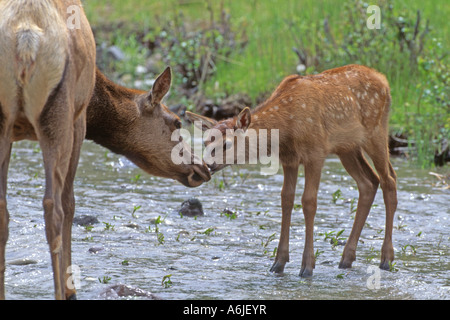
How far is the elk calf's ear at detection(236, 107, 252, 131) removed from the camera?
22.4ft

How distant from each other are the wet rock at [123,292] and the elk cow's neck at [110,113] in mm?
1561

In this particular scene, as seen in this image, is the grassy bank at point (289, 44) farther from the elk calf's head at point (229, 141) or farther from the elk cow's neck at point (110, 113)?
the elk cow's neck at point (110, 113)

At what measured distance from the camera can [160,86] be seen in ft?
22.1

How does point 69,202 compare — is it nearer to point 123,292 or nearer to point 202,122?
point 123,292

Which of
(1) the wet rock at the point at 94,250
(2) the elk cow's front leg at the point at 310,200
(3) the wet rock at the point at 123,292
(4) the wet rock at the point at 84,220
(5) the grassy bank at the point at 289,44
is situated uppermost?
(5) the grassy bank at the point at 289,44

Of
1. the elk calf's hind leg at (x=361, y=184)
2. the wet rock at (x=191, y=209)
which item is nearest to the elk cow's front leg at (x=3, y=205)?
the elk calf's hind leg at (x=361, y=184)

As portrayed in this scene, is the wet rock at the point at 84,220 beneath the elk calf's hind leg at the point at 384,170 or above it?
beneath

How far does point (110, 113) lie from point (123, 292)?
1685 millimetres

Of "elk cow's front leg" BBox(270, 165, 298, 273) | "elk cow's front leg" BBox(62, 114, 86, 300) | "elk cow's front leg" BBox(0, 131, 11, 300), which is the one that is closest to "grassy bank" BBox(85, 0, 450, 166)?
"elk cow's front leg" BBox(270, 165, 298, 273)

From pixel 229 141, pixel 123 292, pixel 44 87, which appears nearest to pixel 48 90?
pixel 44 87

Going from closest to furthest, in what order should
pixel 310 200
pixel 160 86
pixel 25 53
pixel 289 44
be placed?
pixel 25 53, pixel 160 86, pixel 310 200, pixel 289 44

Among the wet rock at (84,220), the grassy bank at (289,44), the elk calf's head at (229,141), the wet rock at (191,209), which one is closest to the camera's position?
the elk calf's head at (229,141)

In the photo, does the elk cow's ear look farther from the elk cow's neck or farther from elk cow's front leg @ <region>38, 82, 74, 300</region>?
elk cow's front leg @ <region>38, 82, 74, 300</region>

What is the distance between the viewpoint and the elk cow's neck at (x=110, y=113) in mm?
6746
